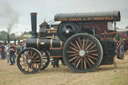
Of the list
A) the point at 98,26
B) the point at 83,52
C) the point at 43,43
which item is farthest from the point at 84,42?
the point at 43,43

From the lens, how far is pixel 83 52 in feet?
29.4

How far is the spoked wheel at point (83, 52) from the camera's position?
29.2 feet

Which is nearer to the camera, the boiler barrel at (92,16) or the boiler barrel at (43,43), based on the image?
the boiler barrel at (92,16)

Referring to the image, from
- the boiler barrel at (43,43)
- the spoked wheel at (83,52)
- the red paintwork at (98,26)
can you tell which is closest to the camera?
the spoked wheel at (83,52)

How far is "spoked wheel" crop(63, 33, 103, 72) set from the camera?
890cm

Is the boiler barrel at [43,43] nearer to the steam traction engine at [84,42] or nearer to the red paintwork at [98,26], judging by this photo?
the steam traction engine at [84,42]

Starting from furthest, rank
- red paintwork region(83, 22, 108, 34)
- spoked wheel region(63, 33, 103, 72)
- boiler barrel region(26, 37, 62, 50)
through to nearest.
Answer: boiler barrel region(26, 37, 62, 50), red paintwork region(83, 22, 108, 34), spoked wheel region(63, 33, 103, 72)

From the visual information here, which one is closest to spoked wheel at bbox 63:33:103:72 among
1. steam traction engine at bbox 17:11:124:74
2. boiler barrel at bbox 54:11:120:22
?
steam traction engine at bbox 17:11:124:74

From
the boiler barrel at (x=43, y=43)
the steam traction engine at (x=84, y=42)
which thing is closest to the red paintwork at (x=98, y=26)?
the steam traction engine at (x=84, y=42)

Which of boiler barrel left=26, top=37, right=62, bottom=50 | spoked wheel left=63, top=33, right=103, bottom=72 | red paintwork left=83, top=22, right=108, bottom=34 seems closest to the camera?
spoked wheel left=63, top=33, right=103, bottom=72

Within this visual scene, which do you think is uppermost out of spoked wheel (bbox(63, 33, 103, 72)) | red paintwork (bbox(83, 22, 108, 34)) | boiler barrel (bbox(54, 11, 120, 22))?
boiler barrel (bbox(54, 11, 120, 22))

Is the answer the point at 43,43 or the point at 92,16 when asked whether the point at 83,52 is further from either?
the point at 43,43

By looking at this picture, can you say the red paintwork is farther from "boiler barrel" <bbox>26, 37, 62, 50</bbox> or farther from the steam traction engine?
"boiler barrel" <bbox>26, 37, 62, 50</bbox>

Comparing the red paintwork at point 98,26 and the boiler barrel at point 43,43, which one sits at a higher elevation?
the red paintwork at point 98,26
